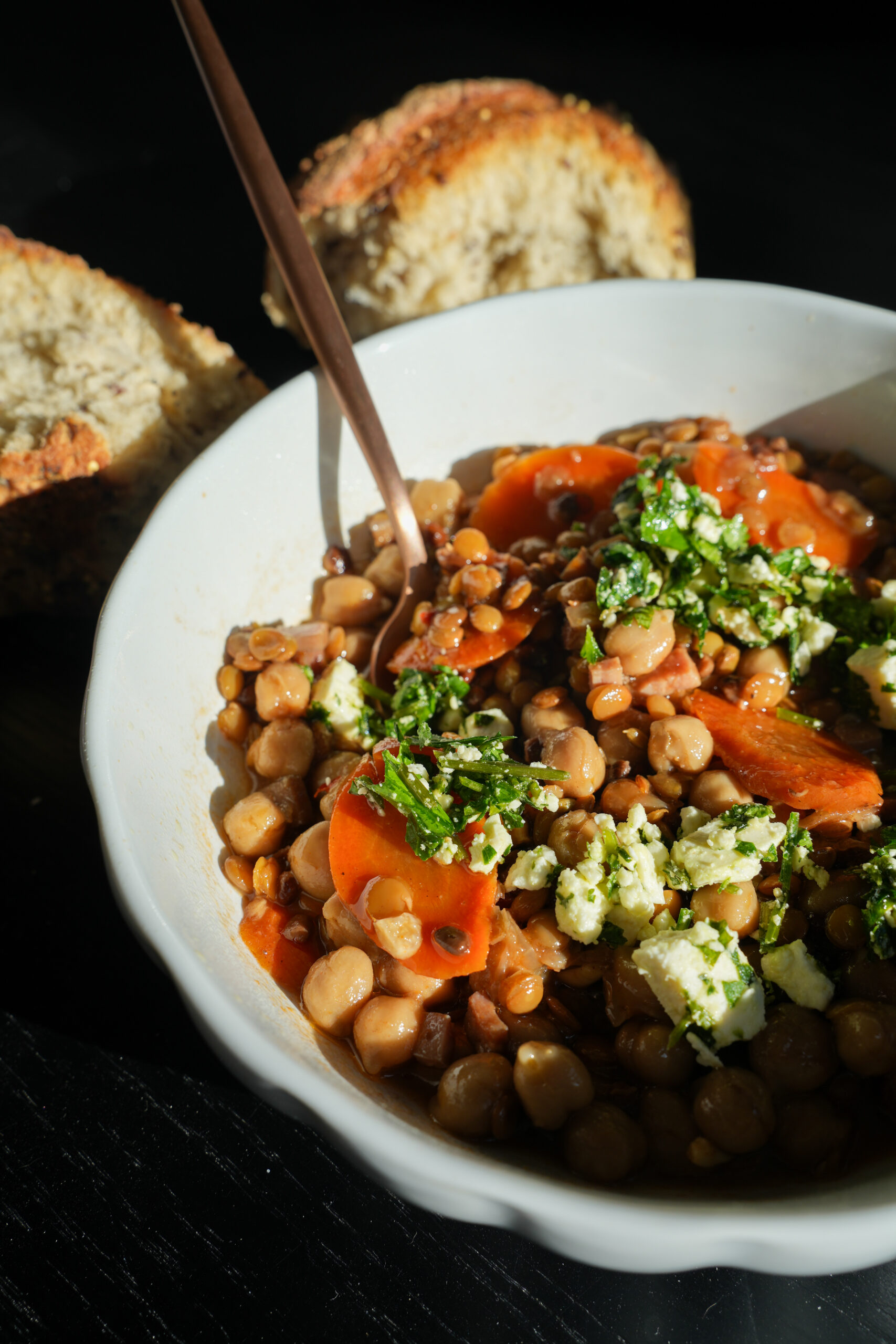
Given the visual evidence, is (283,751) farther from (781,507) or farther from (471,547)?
(781,507)

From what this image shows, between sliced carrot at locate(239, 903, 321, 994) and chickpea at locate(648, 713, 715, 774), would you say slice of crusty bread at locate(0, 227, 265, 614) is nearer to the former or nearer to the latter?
sliced carrot at locate(239, 903, 321, 994)

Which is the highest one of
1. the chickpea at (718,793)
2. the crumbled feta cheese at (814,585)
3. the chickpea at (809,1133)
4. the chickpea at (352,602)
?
the chickpea at (352,602)

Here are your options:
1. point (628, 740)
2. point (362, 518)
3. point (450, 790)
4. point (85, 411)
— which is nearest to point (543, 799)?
point (450, 790)

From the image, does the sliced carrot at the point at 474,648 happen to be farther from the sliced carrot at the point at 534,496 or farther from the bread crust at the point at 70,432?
the bread crust at the point at 70,432

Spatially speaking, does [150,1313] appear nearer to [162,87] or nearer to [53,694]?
[53,694]

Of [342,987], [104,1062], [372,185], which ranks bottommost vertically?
[104,1062]

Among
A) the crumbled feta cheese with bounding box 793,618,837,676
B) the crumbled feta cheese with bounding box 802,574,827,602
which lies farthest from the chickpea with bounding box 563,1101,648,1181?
the crumbled feta cheese with bounding box 802,574,827,602

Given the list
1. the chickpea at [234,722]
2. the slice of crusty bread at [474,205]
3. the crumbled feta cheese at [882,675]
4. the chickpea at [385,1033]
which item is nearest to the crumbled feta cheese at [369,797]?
the chickpea at [385,1033]

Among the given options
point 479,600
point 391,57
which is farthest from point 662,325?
point 391,57
